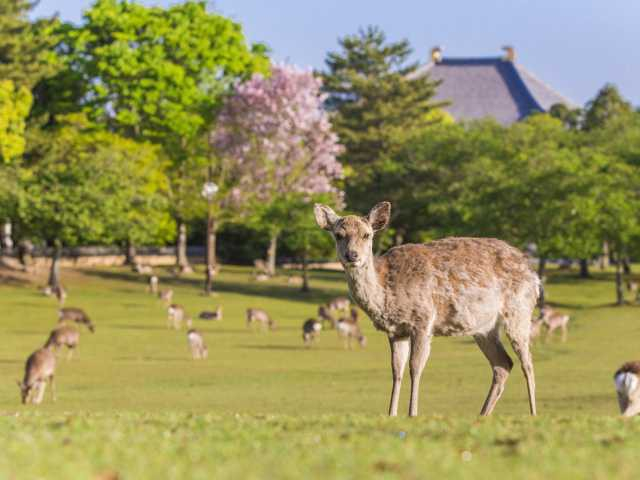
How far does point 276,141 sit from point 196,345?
3637 cm

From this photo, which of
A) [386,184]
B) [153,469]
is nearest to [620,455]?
[153,469]

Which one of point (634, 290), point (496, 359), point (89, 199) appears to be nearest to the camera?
point (496, 359)

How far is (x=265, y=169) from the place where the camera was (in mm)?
72312

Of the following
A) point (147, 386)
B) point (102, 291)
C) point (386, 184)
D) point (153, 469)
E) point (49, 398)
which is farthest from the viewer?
point (386, 184)

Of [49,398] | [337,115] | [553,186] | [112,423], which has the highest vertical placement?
[337,115]

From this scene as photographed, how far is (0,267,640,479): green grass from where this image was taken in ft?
26.2

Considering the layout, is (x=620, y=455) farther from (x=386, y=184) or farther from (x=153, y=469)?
(x=386, y=184)

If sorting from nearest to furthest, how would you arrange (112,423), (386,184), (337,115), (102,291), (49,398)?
(112,423) → (49,398) → (102,291) → (386,184) → (337,115)

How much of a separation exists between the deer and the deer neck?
0.01m

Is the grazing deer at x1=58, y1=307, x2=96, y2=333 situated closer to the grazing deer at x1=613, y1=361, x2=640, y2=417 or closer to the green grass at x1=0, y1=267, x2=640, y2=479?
the green grass at x1=0, y1=267, x2=640, y2=479

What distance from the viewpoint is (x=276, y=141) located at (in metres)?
72.6

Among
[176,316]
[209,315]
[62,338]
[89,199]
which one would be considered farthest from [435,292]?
[89,199]

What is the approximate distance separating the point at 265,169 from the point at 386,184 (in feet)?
32.1

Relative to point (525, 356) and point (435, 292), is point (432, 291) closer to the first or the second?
point (435, 292)
